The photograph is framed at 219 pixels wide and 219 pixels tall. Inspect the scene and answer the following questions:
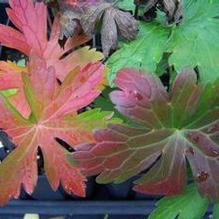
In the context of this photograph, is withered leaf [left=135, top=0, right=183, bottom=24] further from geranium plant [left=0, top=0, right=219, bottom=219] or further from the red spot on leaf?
the red spot on leaf

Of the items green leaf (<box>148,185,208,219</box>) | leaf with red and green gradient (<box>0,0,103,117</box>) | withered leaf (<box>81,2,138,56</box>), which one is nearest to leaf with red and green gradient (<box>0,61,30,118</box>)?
leaf with red and green gradient (<box>0,0,103,117</box>)

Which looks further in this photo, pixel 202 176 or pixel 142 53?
pixel 142 53

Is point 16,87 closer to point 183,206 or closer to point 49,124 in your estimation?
point 49,124

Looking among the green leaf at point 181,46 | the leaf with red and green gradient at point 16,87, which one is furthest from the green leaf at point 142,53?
the leaf with red and green gradient at point 16,87

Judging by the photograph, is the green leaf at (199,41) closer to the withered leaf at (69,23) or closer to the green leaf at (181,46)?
the green leaf at (181,46)

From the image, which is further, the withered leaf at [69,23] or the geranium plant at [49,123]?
the withered leaf at [69,23]

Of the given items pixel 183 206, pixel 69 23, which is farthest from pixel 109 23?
pixel 183 206
